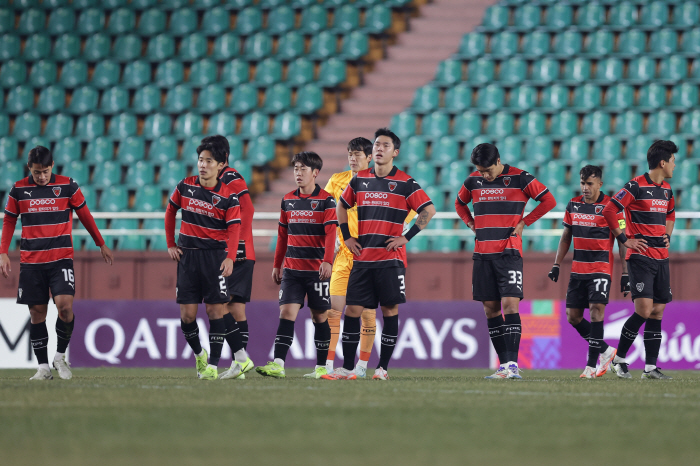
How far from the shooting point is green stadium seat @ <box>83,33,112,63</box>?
17.0 meters

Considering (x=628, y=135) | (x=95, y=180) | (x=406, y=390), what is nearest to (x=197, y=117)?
(x=95, y=180)

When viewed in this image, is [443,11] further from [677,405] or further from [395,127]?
[677,405]

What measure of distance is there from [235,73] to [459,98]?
3765mm

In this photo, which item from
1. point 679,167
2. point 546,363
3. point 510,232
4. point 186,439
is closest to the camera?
point 186,439

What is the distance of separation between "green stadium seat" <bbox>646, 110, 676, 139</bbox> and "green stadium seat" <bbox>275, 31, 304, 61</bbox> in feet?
19.1

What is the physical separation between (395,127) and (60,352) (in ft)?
27.2

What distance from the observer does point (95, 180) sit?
14844 mm

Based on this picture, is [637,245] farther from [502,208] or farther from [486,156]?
[486,156]

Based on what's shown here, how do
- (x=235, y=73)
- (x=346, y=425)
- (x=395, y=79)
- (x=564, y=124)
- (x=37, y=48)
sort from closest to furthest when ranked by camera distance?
(x=346, y=425), (x=564, y=124), (x=235, y=73), (x=395, y=79), (x=37, y=48)

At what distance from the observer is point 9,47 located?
56.5ft

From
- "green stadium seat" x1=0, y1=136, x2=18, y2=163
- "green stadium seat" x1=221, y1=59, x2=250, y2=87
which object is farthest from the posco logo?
"green stadium seat" x1=221, y1=59, x2=250, y2=87

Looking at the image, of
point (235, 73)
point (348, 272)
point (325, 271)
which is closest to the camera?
point (325, 271)

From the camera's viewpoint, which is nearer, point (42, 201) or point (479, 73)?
point (42, 201)

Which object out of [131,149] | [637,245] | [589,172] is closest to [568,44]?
[131,149]
